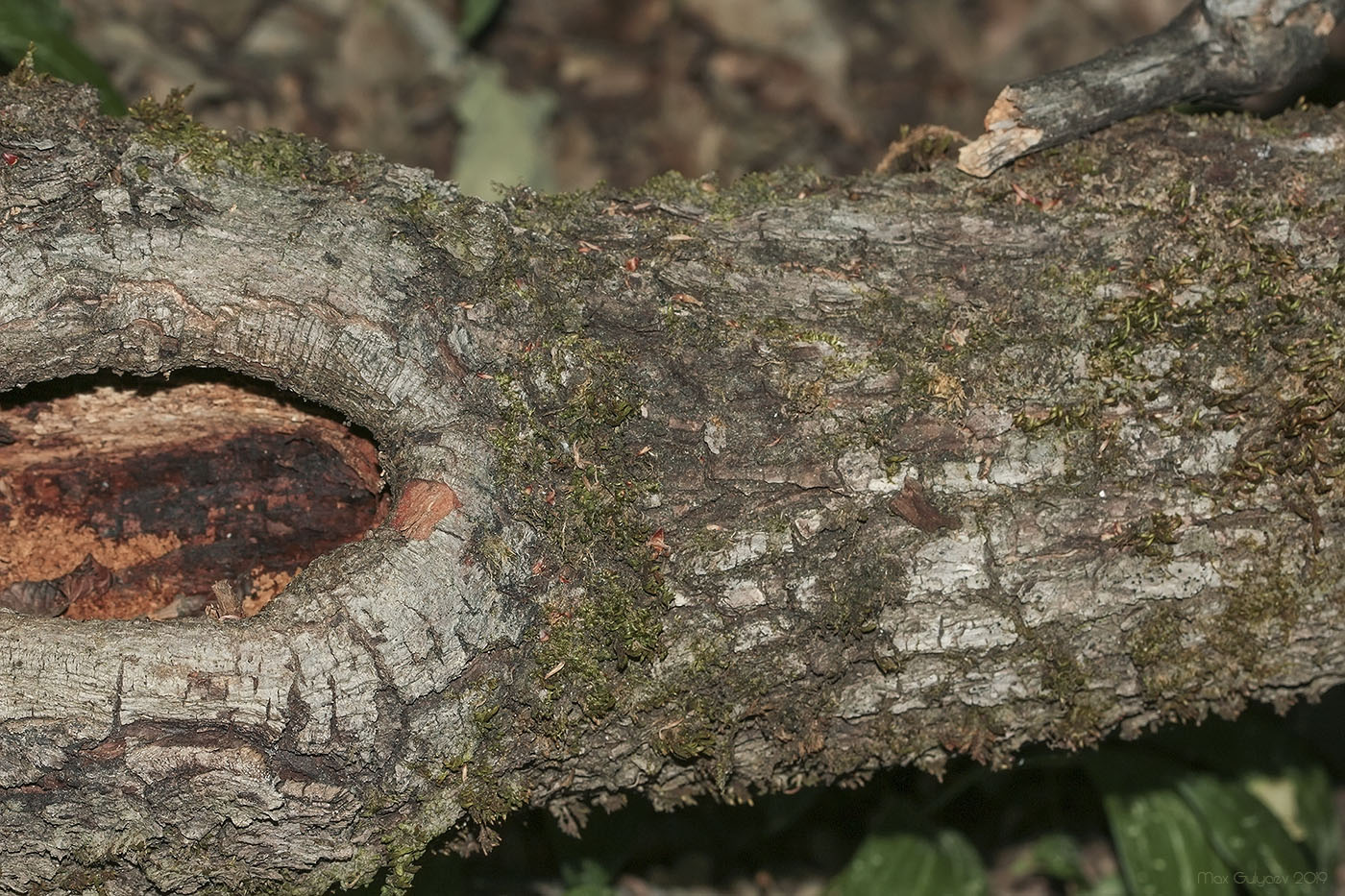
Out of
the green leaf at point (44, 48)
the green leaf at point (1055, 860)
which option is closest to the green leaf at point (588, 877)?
the green leaf at point (1055, 860)

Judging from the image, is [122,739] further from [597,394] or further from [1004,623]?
[1004,623]

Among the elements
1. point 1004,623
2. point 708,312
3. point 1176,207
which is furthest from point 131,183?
point 1176,207

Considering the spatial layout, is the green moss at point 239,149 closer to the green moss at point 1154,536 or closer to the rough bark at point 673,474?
the rough bark at point 673,474

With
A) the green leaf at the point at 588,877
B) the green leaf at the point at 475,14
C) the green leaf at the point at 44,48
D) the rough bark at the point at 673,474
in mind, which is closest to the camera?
the rough bark at the point at 673,474

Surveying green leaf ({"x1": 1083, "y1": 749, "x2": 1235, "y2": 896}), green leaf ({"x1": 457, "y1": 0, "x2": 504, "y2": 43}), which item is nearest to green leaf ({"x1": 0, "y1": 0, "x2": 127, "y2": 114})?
green leaf ({"x1": 457, "y1": 0, "x2": 504, "y2": 43})

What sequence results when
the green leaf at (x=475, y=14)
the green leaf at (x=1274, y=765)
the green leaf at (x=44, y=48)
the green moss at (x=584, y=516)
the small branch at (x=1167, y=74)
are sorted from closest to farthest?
the green moss at (x=584, y=516)
the small branch at (x=1167, y=74)
the green leaf at (x=44, y=48)
the green leaf at (x=1274, y=765)
the green leaf at (x=475, y=14)
